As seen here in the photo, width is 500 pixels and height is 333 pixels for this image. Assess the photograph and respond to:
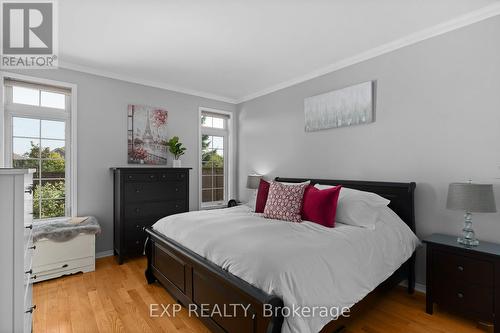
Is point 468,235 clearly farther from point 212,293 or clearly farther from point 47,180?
point 47,180

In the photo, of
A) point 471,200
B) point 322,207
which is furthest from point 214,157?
point 471,200

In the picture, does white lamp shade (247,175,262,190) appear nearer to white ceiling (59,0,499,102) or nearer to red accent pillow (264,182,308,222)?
red accent pillow (264,182,308,222)

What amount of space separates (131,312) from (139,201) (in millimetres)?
1545

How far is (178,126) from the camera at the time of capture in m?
4.27

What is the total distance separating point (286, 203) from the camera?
8.36 ft

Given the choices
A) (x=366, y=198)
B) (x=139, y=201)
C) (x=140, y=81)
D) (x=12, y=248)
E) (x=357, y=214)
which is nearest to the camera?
(x=12, y=248)

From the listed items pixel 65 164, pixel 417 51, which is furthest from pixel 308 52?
pixel 65 164

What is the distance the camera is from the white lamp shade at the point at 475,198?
6.50 ft

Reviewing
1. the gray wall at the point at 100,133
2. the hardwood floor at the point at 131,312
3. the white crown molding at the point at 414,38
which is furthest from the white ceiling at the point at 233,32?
the hardwood floor at the point at 131,312

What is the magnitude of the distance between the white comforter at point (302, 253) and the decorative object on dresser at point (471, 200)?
1.45 ft

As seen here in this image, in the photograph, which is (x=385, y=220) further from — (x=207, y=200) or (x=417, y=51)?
(x=207, y=200)

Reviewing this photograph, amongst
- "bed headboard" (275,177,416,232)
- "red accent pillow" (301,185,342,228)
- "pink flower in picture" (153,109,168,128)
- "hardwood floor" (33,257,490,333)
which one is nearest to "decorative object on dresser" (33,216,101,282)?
"hardwood floor" (33,257,490,333)

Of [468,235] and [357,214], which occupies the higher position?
[357,214]

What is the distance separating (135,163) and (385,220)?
10.9 ft
